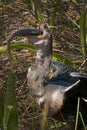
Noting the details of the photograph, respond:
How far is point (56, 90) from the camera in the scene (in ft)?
8.77

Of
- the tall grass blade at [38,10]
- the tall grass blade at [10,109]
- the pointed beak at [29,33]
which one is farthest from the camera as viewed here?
the tall grass blade at [38,10]

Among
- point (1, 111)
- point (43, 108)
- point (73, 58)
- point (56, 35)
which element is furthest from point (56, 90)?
point (56, 35)

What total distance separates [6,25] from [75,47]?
0.69 m

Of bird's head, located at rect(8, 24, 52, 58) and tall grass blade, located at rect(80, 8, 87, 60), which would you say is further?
tall grass blade, located at rect(80, 8, 87, 60)

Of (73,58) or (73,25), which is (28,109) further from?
(73,25)

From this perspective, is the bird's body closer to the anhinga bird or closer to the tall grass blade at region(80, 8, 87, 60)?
the anhinga bird

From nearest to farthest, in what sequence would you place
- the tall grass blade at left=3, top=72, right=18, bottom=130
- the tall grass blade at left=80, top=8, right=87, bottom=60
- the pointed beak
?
the tall grass blade at left=3, top=72, right=18, bottom=130, the pointed beak, the tall grass blade at left=80, top=8, right=87, bottom=60

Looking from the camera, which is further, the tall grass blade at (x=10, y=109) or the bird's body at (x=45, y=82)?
the bird's body at (x=45, y=82)

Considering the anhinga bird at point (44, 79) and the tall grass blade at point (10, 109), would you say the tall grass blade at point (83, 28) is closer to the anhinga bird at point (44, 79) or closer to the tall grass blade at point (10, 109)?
the anhinga bird at point (44, 79)

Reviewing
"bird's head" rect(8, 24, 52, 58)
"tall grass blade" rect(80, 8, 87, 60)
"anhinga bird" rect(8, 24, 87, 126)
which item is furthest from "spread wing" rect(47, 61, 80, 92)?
"tall grass blade" rect(80, 8, 87, 60)

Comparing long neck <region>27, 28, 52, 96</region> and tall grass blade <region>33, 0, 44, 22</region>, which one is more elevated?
tall grass blade <region>33, 0, 44, 22</region>

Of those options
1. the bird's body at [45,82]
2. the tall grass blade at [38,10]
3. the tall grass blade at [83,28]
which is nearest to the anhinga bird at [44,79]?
the bird's body at [45,82]

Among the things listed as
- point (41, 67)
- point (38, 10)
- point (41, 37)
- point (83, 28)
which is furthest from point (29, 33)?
point (38, 10)

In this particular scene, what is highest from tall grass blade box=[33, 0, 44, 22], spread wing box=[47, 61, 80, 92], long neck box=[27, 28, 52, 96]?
tall grass blade box=[33, 0, 44, 22]
